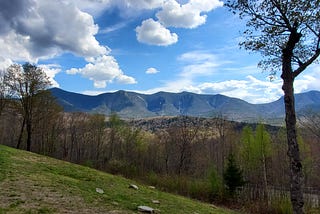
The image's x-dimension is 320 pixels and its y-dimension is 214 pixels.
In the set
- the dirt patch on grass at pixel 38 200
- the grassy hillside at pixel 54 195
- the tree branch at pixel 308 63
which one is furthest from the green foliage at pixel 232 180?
the tree branch at pixel 308 63

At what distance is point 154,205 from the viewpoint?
1345 cm

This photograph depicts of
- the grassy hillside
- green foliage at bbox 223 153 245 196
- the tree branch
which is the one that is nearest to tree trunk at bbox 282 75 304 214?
the tree branch

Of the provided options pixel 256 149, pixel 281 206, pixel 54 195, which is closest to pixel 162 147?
pixel 256 149

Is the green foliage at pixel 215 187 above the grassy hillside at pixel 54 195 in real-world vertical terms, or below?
below

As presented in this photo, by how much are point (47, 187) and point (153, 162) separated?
184 feet

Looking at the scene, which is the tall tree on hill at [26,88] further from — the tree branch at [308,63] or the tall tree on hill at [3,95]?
the tree branch at [308,63]

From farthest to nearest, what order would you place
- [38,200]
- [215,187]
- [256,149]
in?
[256,149]
[215,187]
[38,200]

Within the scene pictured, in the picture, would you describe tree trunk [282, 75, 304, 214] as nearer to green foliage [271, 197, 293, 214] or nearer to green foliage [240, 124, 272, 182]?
green foliage [271, 197, 293, 214]

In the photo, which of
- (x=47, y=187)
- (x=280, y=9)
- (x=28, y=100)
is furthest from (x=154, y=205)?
(x=28, y=100)

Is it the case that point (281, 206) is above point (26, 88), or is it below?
below

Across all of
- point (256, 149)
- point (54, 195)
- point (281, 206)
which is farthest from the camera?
point (256, 149)

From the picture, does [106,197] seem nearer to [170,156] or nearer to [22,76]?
[22,76]

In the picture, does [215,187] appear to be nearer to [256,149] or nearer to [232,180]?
[232,180]

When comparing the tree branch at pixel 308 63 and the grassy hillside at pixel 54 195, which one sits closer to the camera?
the tree branch at pixel 308 63
